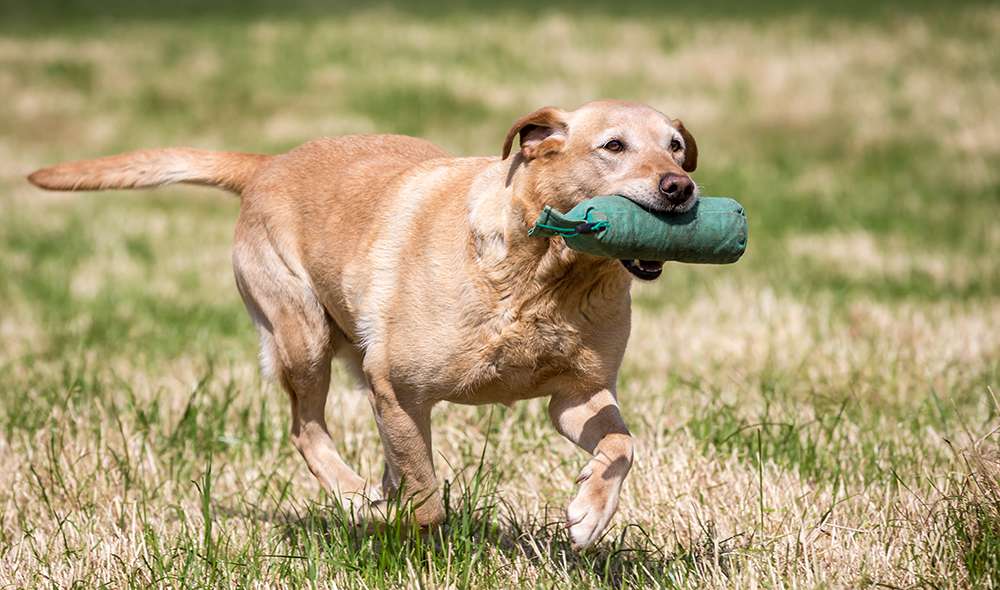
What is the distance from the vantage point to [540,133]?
13.0ft

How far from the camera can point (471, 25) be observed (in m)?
19.2

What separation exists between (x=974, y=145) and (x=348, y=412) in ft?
34.1

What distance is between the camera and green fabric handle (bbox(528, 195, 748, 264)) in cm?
339

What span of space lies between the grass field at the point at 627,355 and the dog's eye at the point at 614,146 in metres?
1.21

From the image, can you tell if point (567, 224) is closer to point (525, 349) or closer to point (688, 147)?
point (525, 349)

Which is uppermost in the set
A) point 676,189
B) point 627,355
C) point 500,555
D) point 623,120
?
point 623,120

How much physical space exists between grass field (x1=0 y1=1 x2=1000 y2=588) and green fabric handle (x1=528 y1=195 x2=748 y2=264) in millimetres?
911

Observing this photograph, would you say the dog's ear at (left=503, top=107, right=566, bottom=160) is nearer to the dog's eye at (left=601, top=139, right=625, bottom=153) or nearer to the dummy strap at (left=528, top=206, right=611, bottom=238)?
the dog's eye at (left=601, top=139, right=625, bottom=153)

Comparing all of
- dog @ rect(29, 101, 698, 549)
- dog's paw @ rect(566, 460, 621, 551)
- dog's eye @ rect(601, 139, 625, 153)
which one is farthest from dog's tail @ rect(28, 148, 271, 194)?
dog's paw @ rect(566, 460, 621, 551)

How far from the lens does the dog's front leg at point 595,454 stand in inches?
134

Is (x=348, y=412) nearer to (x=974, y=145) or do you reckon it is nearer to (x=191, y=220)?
(x=191, y=220)

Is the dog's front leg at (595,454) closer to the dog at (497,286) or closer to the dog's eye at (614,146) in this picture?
the dog at (497,286)

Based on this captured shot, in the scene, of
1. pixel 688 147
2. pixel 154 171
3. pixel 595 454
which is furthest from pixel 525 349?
pixel 154 171

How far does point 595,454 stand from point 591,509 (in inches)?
10.4
